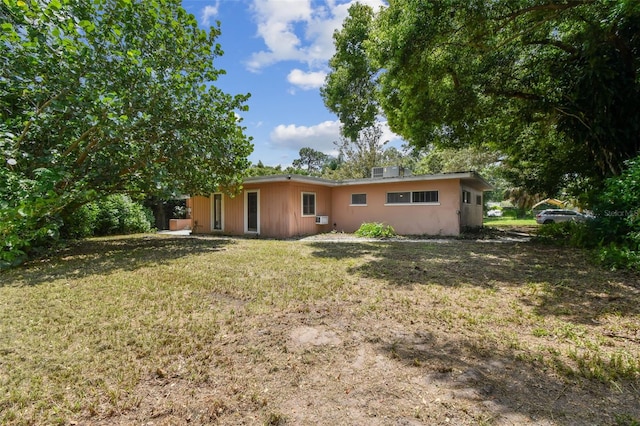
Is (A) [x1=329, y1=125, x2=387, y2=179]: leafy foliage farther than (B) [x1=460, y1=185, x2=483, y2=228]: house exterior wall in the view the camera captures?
Yes

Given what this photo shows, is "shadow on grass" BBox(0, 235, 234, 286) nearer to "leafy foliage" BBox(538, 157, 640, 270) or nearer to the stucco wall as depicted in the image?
the stucco wall

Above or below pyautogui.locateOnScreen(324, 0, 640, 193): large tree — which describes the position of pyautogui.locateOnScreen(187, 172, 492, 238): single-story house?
below

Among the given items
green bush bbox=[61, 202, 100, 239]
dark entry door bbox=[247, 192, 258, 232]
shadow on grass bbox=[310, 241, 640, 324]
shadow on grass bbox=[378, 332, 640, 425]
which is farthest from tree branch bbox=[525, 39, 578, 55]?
green bush bbox=[61, 202, 100, 239]

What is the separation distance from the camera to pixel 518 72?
916 centimetres

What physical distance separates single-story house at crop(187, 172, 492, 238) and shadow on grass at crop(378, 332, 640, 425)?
9.04m

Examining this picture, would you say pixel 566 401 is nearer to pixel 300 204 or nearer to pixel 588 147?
pixel 588 147

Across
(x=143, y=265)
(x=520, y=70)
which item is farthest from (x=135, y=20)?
(x=520, y=70)

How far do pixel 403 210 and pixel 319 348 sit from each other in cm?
1040

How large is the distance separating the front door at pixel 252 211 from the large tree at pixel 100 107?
3143 millimetres

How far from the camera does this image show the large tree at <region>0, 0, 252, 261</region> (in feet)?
18.7

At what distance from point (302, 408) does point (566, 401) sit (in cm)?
178

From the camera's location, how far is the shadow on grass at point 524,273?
13.0 feet

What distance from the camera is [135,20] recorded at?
7355mm

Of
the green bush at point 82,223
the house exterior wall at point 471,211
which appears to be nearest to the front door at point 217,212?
the green bush at point 82,223
